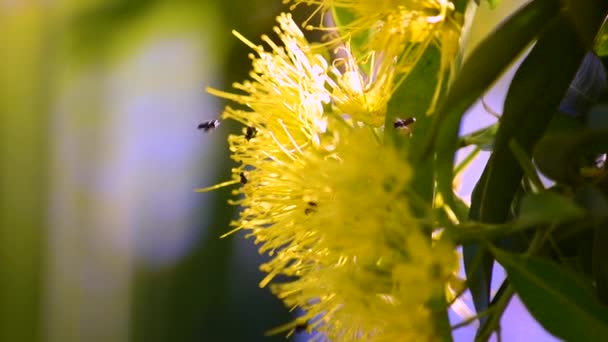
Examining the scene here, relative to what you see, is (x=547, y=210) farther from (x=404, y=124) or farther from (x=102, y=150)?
(x=102, y=150)

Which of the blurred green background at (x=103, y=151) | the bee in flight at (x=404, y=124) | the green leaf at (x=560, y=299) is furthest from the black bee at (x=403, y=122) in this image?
the blurred green background at (x=103, y=151)

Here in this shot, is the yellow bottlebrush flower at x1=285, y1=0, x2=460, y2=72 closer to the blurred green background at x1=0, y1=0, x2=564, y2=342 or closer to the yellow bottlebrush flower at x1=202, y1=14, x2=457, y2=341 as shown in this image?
the yellow bottlebrush flower at x1=202, y1=14, x2=457, y2=341

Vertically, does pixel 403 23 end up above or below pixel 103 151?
above

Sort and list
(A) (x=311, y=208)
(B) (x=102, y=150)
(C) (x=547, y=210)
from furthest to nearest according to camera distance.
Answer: (B) (x=102, y=150)
(A) (x=311, y=208)
(C) (x=547, y=210)

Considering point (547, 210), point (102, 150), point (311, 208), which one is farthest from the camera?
point (102, 150)

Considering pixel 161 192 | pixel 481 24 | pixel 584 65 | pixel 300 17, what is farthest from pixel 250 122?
pixel 161 192

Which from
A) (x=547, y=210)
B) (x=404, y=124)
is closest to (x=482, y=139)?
(x=404, y=124)

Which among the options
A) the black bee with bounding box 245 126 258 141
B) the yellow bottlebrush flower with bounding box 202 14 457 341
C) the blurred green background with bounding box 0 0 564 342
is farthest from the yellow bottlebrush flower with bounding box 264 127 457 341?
the blurred green background with bounding box 0 0 564 342

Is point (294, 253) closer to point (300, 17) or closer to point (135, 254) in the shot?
point (300, 17)

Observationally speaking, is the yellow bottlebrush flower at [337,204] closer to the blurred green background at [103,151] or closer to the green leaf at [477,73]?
the green leaf at [477,73]
